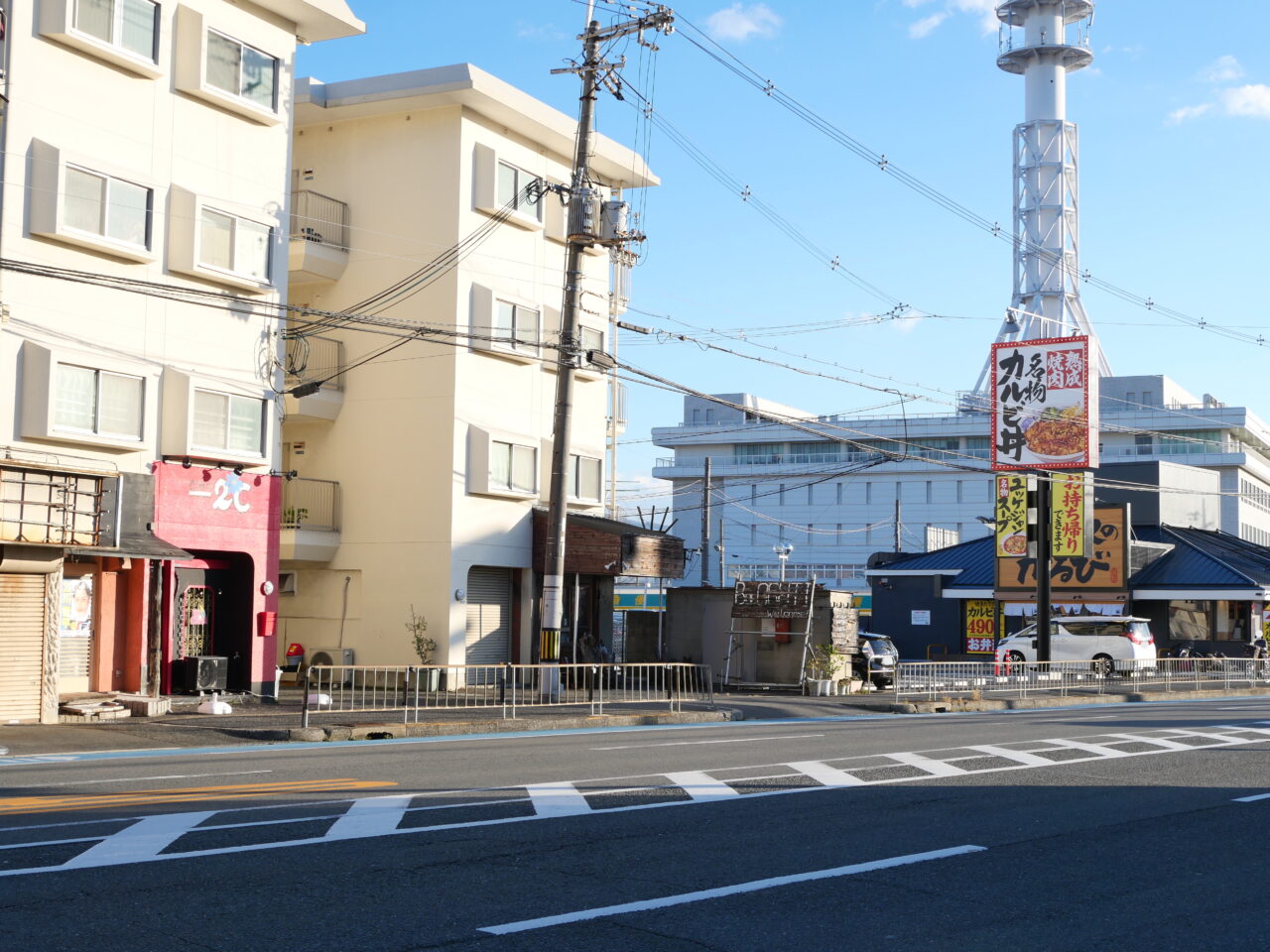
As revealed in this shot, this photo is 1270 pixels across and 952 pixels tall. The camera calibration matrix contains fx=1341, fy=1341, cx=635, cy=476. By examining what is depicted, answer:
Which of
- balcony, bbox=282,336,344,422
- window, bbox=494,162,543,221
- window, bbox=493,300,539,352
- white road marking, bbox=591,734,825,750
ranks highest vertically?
window, bbox=494,162,543,221

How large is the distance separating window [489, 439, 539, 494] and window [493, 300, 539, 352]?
2.40 m

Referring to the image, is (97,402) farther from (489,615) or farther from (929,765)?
(929,765)

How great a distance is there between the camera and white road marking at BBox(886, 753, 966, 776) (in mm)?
14453

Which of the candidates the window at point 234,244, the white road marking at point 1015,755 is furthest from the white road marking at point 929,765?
the window at point 234,244

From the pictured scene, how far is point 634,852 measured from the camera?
932 cm

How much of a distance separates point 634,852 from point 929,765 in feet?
22.4

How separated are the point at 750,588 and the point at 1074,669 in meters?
10.7

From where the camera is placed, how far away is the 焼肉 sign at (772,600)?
3100 cm

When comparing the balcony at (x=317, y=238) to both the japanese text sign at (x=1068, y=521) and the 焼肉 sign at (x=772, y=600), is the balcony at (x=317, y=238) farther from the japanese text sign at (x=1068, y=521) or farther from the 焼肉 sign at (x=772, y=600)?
the japanese text sign at (x=1068, y=521)

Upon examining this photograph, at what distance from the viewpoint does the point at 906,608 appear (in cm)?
5766

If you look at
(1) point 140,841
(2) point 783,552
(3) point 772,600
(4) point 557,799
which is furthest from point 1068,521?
(2) point 783,552

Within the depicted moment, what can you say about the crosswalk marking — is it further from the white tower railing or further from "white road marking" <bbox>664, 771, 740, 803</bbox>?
the white tower railing

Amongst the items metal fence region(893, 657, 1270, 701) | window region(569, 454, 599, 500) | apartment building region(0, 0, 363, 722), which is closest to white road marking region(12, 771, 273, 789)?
apartment building region(0, 0, 363, 722)

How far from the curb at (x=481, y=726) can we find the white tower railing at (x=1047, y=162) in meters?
73.1
